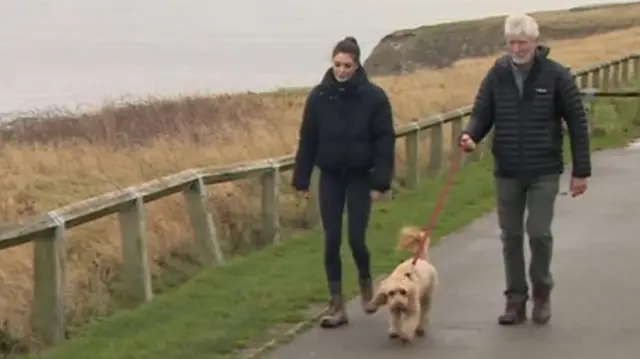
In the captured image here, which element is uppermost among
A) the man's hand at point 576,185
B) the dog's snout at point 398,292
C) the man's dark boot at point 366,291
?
the man's hand at point 576,185

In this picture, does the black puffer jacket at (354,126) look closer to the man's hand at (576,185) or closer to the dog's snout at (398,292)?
the dog's snout at (398,292)

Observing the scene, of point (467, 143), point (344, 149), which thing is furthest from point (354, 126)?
point (467, 143)

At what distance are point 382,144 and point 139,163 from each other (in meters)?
6.96

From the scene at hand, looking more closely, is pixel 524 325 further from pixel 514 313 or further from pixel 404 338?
pixel 404 338

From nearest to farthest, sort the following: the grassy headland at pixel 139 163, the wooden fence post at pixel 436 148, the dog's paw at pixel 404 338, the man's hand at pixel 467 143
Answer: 1. the dog's paw at pixel 404 338
2. the man's hand at pixel 467 143
3. the grassy headland at pixel 139 163
4. the wooden fence post at pixel 436 148

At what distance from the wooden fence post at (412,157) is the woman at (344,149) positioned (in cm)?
669

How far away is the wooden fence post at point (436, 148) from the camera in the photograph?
631 inches

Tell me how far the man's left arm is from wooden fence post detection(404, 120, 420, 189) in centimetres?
706

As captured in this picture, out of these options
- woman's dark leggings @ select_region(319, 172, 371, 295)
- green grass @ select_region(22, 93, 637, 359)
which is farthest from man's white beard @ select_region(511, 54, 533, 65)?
green grass @ select_region(22, 93, 637, 359)

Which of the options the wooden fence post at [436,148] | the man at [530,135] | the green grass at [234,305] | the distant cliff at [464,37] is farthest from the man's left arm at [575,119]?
the distant cliff at [464,37]

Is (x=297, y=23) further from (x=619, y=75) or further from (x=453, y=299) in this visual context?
(x=453, y=299)

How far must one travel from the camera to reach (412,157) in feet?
49.3

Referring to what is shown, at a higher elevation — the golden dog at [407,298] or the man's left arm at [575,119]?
the man's left arm at [575,119]

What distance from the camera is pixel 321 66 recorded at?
57938 mm
